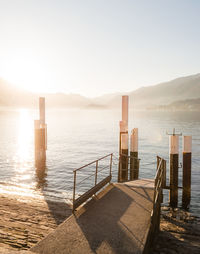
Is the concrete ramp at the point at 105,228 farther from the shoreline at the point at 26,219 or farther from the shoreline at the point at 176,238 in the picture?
the shoreline at the point at 26,219

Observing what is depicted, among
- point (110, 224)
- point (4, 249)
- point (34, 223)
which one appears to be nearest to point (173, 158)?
point (110, 224)

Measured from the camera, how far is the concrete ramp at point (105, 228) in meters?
5.39

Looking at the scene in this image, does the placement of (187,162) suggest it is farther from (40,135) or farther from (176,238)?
(40,135)

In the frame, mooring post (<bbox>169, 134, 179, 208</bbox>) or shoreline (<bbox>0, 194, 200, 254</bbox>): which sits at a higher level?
mooring post (<bbox>169, 134, 179, 208</bbox>)

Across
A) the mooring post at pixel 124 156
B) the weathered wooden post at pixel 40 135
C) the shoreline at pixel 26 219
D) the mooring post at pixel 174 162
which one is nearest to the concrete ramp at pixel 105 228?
the shoreline at pixel 26 219

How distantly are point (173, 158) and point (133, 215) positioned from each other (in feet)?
18.3

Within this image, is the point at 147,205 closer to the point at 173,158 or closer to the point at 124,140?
the point at 173,158

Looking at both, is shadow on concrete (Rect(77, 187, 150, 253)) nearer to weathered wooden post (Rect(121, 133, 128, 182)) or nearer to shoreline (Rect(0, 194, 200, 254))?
shoreline (Rect(0, 194, 200, 254))

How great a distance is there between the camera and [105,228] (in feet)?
20.7

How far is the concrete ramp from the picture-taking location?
17.7 feet

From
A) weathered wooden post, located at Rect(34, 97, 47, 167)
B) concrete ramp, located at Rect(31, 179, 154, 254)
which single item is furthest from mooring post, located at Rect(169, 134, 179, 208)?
weathered wooden post, located at Rect(34, 97, 47, 167)

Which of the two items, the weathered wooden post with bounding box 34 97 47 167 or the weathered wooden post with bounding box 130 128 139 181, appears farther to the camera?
the weathered wooden post with bounding box 34 97 47 167

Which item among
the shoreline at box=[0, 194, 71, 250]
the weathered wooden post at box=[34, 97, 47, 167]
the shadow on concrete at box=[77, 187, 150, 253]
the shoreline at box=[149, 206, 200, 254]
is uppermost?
the weathered wooden post at box=[34, 97, 47, 167]

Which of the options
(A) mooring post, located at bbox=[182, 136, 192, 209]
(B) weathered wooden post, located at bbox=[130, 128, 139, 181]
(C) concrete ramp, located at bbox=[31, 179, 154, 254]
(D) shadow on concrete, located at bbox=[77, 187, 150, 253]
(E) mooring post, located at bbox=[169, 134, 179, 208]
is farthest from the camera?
(B) weathered wooden post, located at bbox=[130, 128, 139, 181]
